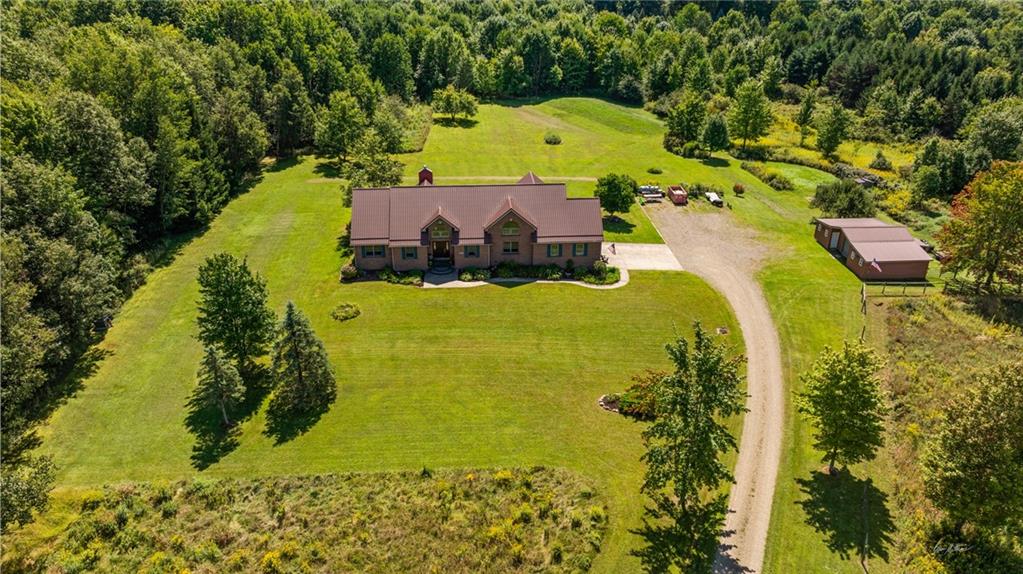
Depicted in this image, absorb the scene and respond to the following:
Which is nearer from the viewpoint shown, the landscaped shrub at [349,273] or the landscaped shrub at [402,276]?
the landscaped shrub at [402,276]

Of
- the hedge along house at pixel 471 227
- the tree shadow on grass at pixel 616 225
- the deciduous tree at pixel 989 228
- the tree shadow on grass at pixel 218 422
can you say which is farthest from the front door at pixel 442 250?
the deciduous tree at pixel 989 228

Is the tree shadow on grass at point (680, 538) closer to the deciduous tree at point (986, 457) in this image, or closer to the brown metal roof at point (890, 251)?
the deciduous tree at point (986, 457)

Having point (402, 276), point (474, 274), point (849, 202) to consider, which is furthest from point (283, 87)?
point (849, 202)

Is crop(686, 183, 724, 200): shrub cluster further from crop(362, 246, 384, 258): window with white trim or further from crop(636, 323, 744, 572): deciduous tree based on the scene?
crop(636, 323, 744, 572): deciduous tree

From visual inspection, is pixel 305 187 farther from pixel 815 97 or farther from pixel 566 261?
pixel 815 97

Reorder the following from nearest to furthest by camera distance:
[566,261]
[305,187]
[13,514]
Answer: [13,514]
[566,261]
[305,187]

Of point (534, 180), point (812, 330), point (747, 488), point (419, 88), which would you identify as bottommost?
point (747, 488)

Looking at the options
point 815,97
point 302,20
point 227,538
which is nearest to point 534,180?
point 227,538
